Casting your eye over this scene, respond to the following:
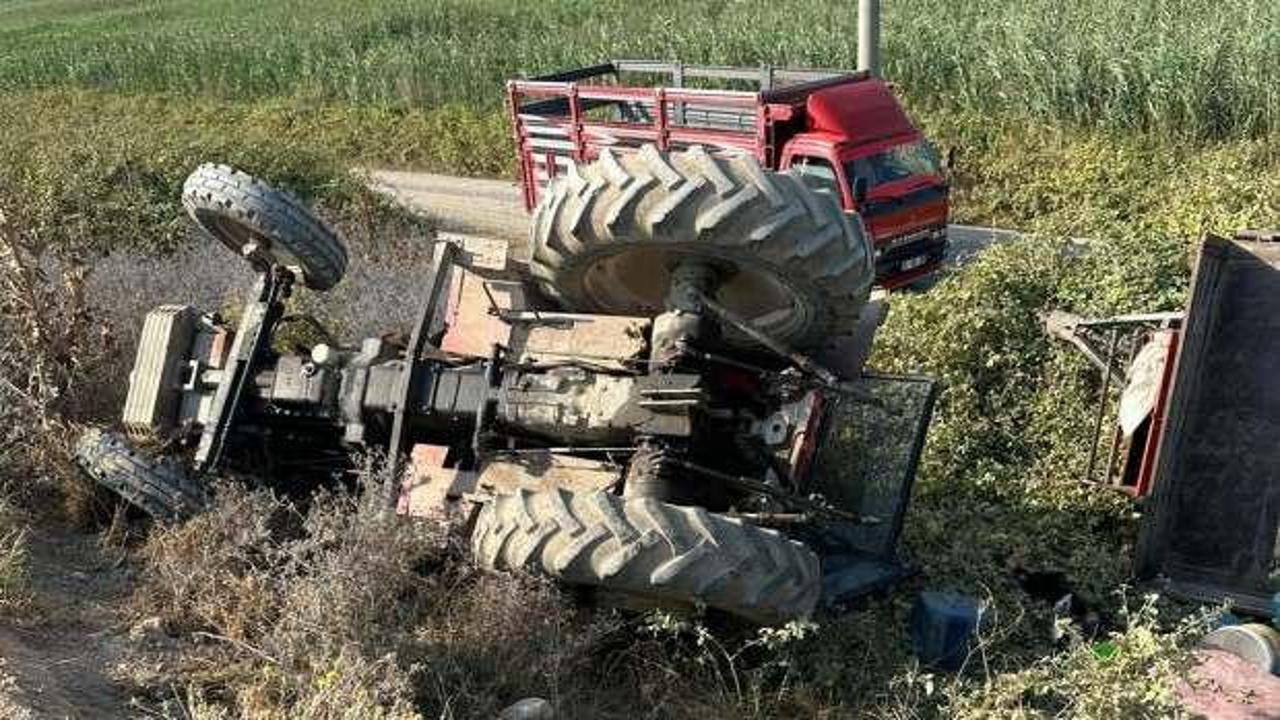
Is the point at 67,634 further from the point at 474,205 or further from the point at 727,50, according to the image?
the point at 727,50

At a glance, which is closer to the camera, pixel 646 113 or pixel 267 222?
pixel 267 222

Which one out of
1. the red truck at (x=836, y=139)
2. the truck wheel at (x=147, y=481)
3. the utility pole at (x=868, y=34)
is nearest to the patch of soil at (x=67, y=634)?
the truck wheel at (x=147, y=481)

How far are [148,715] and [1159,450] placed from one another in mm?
4367

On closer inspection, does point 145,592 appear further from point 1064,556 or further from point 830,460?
point 1064,556

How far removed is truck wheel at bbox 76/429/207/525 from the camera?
646cm

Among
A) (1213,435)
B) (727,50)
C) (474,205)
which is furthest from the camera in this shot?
(727,50)

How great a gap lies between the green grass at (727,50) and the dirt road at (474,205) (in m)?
2.86

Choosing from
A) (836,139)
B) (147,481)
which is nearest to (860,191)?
(836,139)

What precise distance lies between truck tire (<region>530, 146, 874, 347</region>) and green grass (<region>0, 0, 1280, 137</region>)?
42.4 feet

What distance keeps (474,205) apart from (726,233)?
46.1ft

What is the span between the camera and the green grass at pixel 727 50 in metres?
17.5

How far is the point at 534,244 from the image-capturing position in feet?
19.6

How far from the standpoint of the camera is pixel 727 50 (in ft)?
73.5

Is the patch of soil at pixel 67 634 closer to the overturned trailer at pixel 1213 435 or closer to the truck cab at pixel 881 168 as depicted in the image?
the overturned trailer at pixel 1213 435
